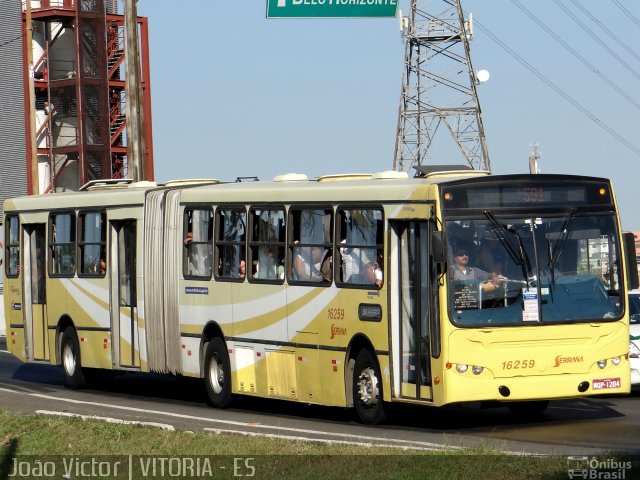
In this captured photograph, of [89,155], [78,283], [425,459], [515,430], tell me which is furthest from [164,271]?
[89,155]

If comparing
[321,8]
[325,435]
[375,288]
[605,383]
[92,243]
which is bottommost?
[325,435]

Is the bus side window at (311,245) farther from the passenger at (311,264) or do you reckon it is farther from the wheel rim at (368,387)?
the wheel rim at (368,387)

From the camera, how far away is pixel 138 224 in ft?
78.2

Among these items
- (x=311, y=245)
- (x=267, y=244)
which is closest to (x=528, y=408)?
(x=311, y=245)

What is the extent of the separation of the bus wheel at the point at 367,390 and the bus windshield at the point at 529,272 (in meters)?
1.78

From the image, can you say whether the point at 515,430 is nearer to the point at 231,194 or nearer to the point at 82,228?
the point at 231,194

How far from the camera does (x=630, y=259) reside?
18.0 m

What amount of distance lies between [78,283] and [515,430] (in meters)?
10.2

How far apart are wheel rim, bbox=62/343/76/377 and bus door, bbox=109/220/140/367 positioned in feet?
5.91

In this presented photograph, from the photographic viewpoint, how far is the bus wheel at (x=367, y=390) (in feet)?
59.8

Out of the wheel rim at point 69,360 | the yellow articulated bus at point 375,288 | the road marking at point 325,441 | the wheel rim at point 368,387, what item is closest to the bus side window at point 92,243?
the yellow articulated bus at point 375,288

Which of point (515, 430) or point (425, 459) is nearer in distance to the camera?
point (425, 459)

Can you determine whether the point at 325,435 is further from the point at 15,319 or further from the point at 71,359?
the point at 15,319

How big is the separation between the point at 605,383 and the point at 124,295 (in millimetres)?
A: 9325
